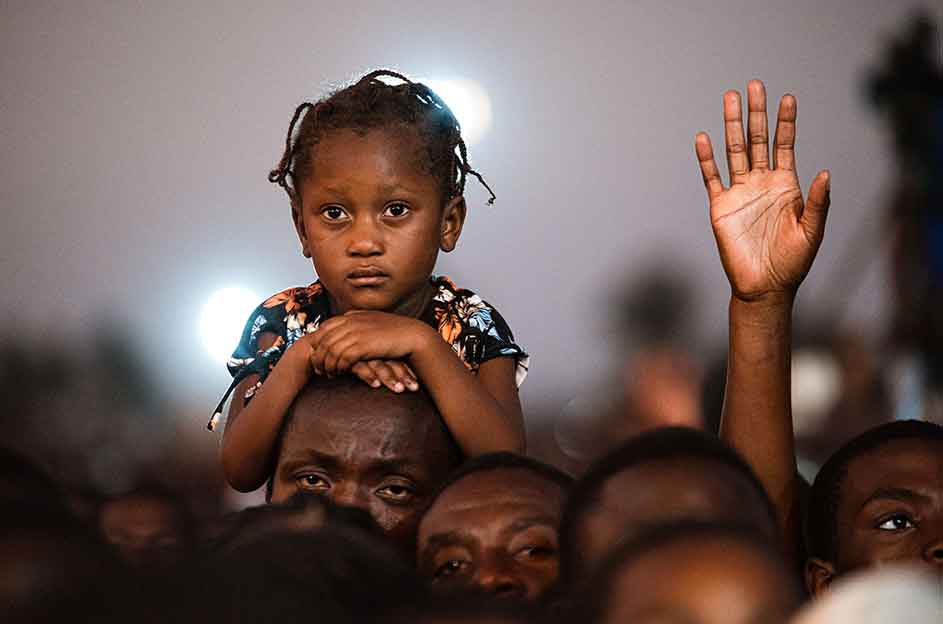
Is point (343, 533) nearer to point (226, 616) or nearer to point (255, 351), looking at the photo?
point (226, 616)

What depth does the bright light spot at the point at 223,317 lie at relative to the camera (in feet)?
14.8

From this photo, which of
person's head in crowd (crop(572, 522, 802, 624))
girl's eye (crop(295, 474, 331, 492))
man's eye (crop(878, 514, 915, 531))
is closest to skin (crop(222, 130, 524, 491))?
girl's eye (crop(295, 474, 331, 492))

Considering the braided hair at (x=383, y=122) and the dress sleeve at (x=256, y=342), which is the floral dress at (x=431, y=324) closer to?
the dress sleeve at (x=256, y=342)

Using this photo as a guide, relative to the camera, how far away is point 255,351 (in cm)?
215

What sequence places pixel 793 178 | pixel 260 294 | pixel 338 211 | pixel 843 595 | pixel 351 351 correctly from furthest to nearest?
pixel 260 294 → pixel 338 211 → pixel 793 178 → pixel 351 351 → pixel 843 595

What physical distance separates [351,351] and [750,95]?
2.39ft

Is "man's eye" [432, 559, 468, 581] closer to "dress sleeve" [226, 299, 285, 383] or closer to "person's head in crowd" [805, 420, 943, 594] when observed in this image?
"person's head in crowd" [805, 420, 943, 594]

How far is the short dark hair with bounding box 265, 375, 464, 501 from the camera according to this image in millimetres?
1769

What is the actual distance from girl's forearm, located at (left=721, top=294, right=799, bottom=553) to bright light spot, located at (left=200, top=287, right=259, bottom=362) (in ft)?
9.55

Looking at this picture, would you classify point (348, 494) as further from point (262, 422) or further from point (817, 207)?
point (817, 207)

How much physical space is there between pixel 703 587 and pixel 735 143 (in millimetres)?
1225

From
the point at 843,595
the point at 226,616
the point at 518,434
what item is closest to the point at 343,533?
the point at 226,616

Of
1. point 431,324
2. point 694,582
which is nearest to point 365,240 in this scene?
point 431,324

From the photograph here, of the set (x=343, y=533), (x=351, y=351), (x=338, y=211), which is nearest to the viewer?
(x=343, y=533)
